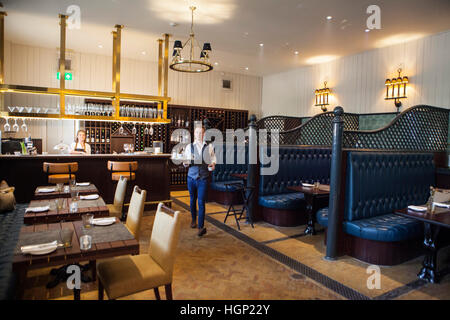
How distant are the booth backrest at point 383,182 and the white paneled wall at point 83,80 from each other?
7.42 metres

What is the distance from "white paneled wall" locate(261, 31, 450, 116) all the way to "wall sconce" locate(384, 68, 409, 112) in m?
0.15

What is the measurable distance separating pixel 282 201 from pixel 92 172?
3.67 m

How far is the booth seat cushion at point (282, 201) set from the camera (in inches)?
210

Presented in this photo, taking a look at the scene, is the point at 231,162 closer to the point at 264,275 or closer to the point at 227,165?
the point at 227,165

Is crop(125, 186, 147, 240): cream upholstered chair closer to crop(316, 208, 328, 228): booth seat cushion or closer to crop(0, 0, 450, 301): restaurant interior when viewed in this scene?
crop(0, 0, 450, 301): restaurant interior

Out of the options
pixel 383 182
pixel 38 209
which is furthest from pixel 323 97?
pixel 38 209

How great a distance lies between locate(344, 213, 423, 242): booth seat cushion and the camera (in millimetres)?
3734

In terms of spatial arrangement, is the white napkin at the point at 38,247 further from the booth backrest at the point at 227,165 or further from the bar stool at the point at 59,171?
the booth backrest at the point at 227,165

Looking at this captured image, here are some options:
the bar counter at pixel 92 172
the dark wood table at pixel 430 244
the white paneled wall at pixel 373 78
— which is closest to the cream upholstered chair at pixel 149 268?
the dark wood table at pixel 430 244

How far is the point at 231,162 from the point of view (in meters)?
7.31

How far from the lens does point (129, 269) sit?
7.84 ft

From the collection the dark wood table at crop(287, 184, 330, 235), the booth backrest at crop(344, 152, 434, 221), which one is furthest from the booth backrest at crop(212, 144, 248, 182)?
the booth backrest at crop(344, 152, 434, 221)

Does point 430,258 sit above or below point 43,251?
below
